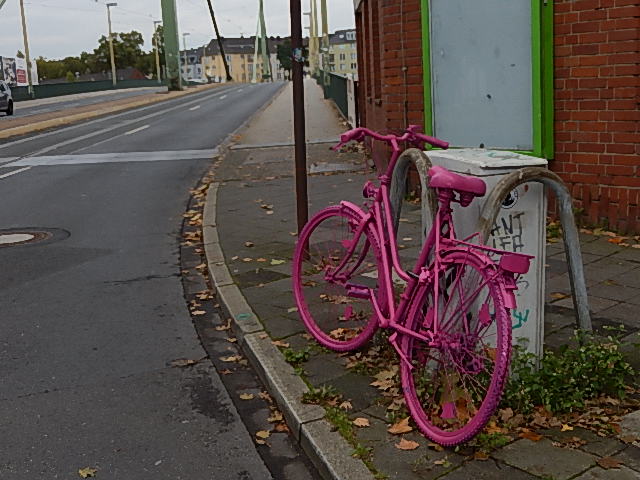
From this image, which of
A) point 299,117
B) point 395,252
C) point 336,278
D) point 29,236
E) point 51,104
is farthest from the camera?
point 51,104

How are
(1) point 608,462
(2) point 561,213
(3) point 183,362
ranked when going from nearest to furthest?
(1) point 608,462
(2) point 561,213
(3) point 183,362

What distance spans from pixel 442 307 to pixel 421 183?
0.67m

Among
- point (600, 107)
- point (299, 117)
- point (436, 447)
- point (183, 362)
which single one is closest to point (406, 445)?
point (436, 447)

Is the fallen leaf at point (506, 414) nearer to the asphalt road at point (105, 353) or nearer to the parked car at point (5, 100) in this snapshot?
the asphalt road at point (105, 353)

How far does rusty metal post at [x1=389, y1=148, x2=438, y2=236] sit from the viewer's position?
13.7 feet

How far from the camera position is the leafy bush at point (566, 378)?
155 inches

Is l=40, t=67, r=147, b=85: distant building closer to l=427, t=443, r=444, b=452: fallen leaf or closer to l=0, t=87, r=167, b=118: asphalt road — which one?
l=0, t=87, r=167, b=118: asphalt road

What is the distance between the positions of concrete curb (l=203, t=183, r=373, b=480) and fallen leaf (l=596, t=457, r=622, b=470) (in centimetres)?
94

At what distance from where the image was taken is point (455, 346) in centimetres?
380

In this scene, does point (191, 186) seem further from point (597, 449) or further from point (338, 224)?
point (597, 449)

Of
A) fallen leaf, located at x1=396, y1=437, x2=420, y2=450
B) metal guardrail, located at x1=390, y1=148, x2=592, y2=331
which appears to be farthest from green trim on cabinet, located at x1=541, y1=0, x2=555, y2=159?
fallen leaf, located at x1=396, y1=437, x2=420, y2=450

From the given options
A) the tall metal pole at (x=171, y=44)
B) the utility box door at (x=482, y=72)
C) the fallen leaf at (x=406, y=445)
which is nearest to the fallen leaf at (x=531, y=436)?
the fallen leaf at (x=406, y=445)

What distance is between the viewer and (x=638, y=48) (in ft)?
24.1

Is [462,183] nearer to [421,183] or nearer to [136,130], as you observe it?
[421,183]
